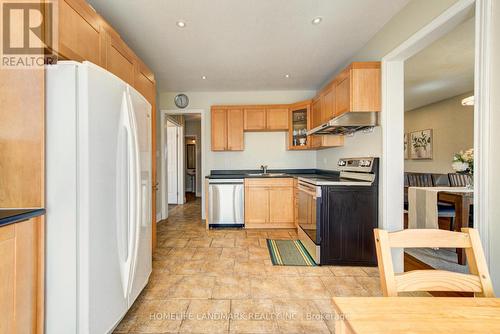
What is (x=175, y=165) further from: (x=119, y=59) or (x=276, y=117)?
(x=119, y=59)

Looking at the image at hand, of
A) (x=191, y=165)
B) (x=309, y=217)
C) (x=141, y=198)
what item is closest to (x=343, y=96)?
(x=309, y=217)

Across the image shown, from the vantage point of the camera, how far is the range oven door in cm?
261

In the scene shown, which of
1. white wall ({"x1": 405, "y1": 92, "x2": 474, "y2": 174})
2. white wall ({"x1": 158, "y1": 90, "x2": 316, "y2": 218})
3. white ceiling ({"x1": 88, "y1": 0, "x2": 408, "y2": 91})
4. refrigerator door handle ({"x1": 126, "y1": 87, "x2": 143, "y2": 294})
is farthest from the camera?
white wall ({"x1": 405, "y1": 92, "x2": 474, "y2": 174})

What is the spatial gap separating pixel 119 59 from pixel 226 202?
8.69ft

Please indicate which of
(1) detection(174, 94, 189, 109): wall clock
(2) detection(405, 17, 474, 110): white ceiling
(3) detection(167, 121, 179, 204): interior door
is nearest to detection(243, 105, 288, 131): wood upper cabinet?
(1) detection(174, 94, 189, 109): wall clock

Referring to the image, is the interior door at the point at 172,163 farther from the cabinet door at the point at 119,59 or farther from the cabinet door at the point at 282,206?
the cabinet door at the point at 119,59

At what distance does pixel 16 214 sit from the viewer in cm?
104

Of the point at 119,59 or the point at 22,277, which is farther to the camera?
the point at 119,59

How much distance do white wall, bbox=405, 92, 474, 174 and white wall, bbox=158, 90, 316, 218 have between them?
3084mm

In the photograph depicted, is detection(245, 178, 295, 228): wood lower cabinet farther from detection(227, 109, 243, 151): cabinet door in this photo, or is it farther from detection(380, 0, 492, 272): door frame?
detection(380, 0, 492, 272): door frame

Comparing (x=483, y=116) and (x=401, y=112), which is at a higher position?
(x=401, y=112)

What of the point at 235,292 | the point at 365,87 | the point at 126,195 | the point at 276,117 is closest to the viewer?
the point at 126,195

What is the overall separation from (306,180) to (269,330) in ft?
6.17

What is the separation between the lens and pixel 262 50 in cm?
291
